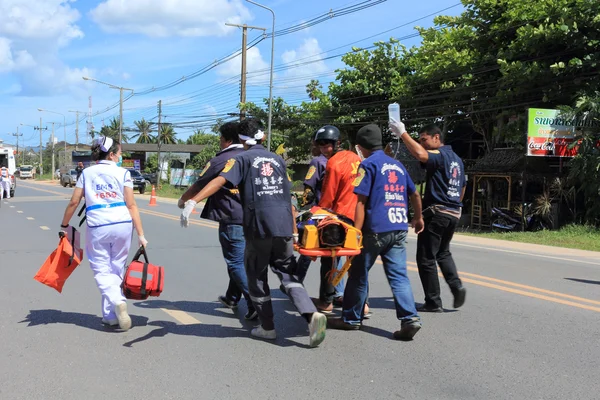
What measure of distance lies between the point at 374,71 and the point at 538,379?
2265 centimetres

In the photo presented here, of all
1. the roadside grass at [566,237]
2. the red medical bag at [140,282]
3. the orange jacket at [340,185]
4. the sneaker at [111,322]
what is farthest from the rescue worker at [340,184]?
the roadside grass at [566,237]

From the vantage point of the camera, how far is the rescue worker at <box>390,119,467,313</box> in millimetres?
5777

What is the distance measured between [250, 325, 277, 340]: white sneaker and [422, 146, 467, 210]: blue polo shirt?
2106 millimetres

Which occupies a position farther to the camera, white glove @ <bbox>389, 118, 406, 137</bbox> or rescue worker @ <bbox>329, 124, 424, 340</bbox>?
white glove @ <bbox>389, 118, 406, 137</bbox>

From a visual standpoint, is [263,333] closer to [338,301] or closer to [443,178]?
[338,301]

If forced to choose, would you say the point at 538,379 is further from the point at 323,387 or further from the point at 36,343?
the point at 36,343

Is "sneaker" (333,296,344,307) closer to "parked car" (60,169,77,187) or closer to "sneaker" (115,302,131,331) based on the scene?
"sneaker" (115,302,131,331)

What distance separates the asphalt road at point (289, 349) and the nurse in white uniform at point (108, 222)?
38 centimetres

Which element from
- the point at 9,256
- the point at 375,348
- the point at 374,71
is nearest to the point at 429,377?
the point at 375,348

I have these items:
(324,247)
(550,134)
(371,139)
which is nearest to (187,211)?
(324,247)

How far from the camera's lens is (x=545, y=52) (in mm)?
17391

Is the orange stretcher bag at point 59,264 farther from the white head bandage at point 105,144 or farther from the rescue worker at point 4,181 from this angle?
the rescue worker at point 4,181

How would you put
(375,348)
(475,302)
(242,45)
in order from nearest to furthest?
(375,348)
(475,302)
(242,45)

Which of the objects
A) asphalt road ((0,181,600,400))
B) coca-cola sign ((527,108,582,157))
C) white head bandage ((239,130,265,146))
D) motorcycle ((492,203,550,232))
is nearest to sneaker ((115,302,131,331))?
asphalt road ((0,181,600,400))
